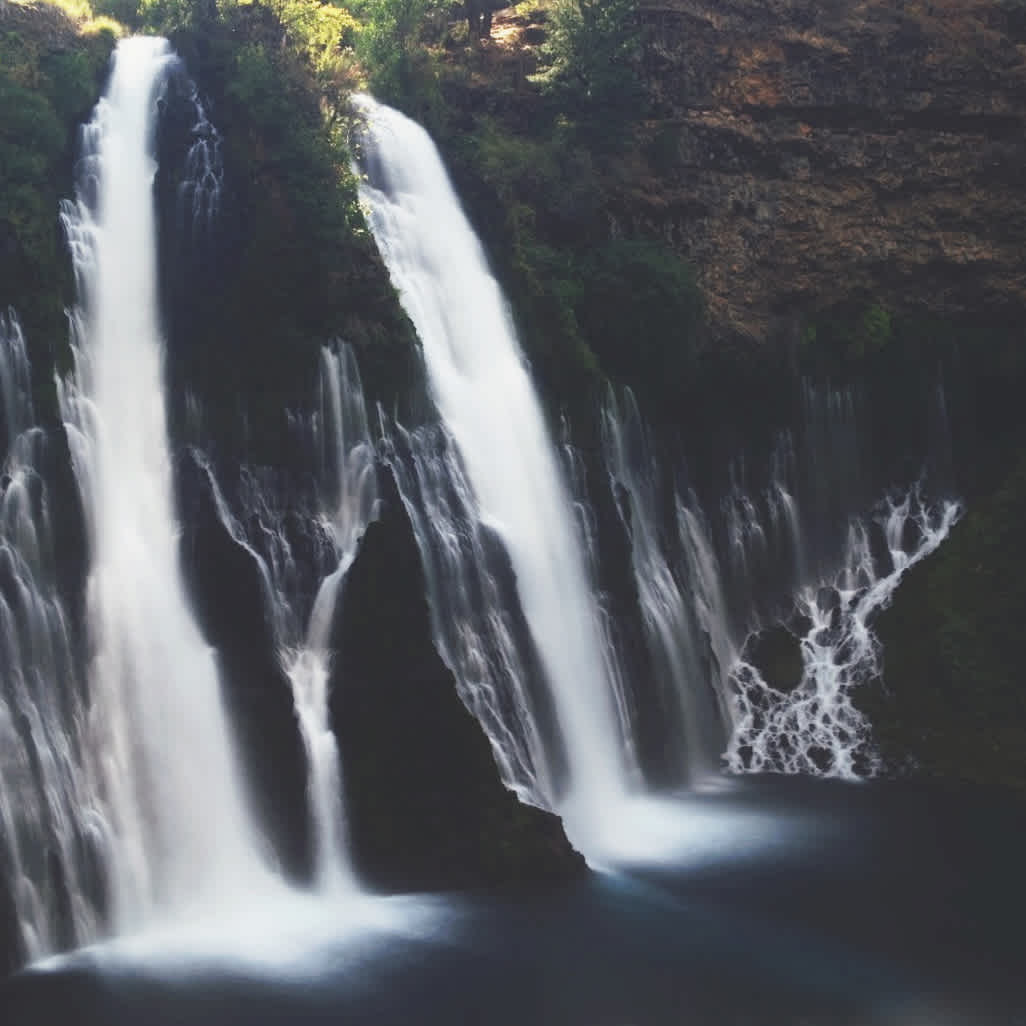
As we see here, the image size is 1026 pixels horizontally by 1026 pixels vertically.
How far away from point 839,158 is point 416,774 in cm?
2132

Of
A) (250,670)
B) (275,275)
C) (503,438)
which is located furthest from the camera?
(503,438)

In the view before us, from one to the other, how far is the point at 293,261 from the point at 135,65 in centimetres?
682

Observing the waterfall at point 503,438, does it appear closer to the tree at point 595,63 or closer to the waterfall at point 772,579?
the waterfall at point 772,579

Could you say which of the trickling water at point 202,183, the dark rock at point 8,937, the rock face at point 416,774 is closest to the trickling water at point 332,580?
the rock face at point 416,774

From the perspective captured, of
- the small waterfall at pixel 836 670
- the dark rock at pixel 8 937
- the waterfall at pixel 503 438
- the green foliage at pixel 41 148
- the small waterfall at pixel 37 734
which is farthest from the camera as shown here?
the small waterfall at pixel 836 670

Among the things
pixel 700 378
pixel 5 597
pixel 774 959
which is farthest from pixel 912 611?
pixel 5 597

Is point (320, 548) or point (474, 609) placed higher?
point (320, 548)

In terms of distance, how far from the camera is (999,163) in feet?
120

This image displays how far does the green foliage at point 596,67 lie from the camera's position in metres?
36.2

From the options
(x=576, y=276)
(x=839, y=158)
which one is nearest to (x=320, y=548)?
(x=576, y=276)

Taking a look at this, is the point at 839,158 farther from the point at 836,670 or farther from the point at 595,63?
the point at 836,670

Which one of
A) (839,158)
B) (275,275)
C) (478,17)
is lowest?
(275,275)

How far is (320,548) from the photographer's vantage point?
24.1 m

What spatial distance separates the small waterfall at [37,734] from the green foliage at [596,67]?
18.2 m
